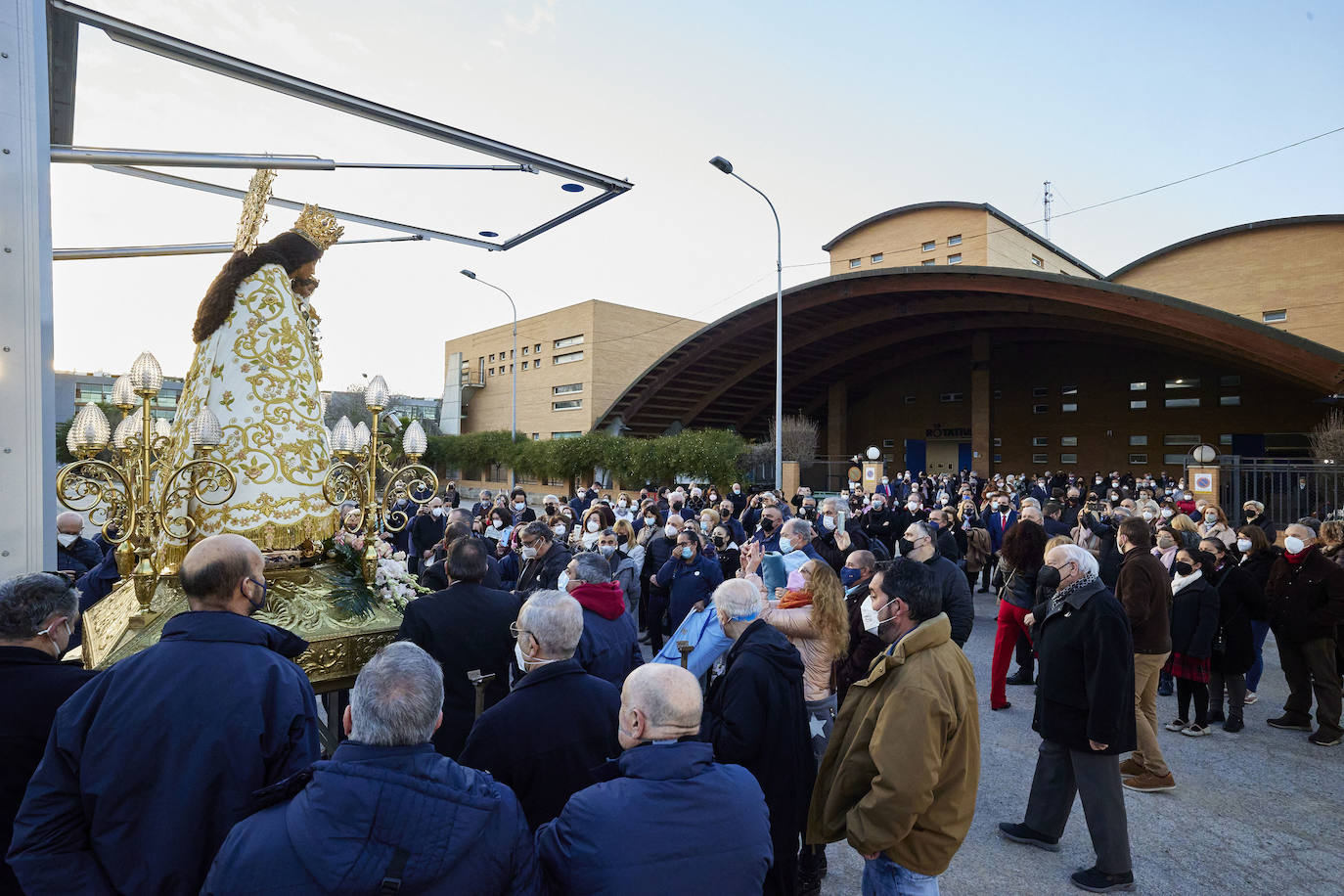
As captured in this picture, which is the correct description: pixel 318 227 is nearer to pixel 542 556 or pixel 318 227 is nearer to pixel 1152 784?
pixel 542 556

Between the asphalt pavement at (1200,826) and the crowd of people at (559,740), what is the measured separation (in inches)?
7.4

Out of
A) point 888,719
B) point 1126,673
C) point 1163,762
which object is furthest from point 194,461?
point 1163,762

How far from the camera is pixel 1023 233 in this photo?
33.7 metres

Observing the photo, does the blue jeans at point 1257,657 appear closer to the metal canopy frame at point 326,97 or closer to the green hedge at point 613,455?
the metal canopy frame at point 326,97

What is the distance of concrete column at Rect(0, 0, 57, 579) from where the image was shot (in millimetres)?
2205

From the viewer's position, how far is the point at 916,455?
121ft

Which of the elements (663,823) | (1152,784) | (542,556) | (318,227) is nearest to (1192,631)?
(1152,784)

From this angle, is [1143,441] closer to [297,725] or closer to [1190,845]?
[1190,845]

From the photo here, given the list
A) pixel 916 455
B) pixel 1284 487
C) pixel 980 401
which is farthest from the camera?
pixel 916 455

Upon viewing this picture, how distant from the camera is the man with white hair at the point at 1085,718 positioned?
3664mm

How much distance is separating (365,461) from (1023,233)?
36.6 m

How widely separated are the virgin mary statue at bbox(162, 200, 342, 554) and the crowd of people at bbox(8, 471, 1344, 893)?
2.55 feet

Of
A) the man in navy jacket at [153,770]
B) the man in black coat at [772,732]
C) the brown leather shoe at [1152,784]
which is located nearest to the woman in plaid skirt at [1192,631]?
the brown leather shoe at [1152,784]

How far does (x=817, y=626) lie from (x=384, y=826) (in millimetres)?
2846
